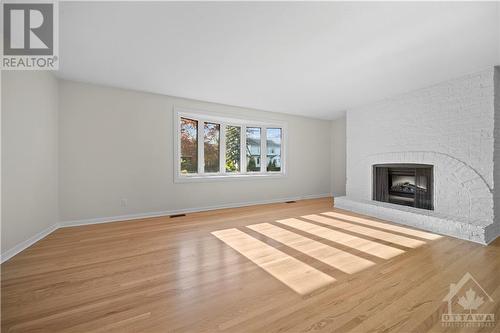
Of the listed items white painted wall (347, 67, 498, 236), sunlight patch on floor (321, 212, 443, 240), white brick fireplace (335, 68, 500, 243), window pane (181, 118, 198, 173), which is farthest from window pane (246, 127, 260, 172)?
white painted wall (347, 67, 498, 236)

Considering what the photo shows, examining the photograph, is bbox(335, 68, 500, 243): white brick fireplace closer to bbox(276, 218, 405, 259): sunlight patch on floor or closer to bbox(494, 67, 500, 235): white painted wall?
bbox(494, 67, 500, 235): white painted wall

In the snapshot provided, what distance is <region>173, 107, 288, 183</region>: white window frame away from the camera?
396 cm

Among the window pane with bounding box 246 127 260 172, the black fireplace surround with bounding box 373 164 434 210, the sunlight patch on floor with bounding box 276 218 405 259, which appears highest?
the window pane with bounding box 246 127 260 172

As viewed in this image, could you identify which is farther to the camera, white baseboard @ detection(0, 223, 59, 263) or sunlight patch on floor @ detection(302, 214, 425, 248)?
sunlight patch on floor @ detection(302, 214, 425, 248)

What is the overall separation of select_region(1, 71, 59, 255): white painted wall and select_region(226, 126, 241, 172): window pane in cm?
298

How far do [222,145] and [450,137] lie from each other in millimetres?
4061

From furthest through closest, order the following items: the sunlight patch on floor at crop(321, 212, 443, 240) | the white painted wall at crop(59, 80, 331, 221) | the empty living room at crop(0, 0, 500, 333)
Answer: the white painted wall at crop(59, 80, 331, 221)
the sunlight patch on floor at crop(321, 212, 443, 240)
the empty living room at crop(0, 0, 500, 333)

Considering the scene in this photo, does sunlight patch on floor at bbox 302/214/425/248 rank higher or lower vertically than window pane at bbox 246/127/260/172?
lower

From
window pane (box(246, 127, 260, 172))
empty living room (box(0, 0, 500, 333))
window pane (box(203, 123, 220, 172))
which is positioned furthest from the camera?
window pane (box(246, 127, 260, 172))

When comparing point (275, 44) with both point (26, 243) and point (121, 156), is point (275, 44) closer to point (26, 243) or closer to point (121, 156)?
point (121, 156)

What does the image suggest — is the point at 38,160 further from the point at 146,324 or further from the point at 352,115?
the point at 352,115

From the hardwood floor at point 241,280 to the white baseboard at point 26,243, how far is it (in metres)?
0.08

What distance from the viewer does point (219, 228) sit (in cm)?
307

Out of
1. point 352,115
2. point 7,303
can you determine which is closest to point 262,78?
point 352,115
